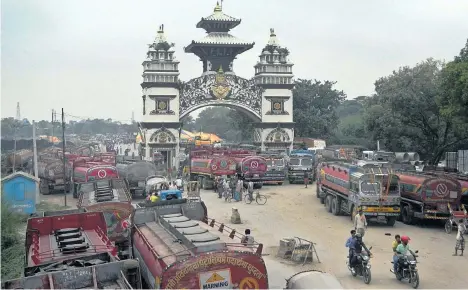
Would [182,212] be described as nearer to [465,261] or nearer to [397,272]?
[397,272]

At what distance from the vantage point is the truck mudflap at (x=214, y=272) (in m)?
8.73

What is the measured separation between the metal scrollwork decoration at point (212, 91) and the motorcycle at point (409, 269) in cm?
3683

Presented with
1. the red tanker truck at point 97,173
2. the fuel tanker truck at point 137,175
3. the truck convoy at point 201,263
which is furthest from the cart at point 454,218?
the fuel tanker truck at point 137,175

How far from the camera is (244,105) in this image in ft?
168

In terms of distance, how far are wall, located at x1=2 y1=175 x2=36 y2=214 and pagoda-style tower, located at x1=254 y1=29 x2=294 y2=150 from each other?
2926 centimetres

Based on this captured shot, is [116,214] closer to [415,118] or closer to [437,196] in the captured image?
[437,196]

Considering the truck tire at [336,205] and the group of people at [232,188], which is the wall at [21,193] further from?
the truck tire at [336,205]

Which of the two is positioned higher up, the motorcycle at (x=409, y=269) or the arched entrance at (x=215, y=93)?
the arched entrance at (x=215, y=93)

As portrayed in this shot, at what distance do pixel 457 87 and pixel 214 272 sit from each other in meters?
19.6

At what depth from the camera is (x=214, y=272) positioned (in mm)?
8844

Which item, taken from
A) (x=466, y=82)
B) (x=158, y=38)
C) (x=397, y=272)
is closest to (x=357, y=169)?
(x=466, y=82)

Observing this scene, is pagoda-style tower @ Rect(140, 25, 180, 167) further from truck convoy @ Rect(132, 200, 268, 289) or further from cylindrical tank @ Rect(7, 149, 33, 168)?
truck convoy @ Rect(132, 200, 268, 289)

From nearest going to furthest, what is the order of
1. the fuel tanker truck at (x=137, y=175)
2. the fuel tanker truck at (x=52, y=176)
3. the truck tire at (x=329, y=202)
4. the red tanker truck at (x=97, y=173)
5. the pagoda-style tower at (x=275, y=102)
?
the truck tire at (x=329, y=202) < the red tanker truck at (x=97, y=173) < the fuel tanker truck at (x=137, y=175) < the fuel tanker truck at (x=52, y=176) < the pagoda-style tower at (x=275, y=102)

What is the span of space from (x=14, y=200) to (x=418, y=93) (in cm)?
2689
